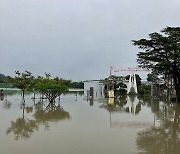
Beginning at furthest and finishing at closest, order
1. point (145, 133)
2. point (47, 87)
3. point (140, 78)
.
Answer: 1. point (140, 78)
2. point (47, 87)
3. point (145, 133)

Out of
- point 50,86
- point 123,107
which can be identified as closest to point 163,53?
point 123,107

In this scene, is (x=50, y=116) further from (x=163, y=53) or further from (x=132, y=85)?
(x=132, y=85)

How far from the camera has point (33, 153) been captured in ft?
24.3

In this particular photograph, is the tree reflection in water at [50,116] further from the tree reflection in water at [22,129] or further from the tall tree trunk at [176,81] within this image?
the tall tree trunk at [176,81]

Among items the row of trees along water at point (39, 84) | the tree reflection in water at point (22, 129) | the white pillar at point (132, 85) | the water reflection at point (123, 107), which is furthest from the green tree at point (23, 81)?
the white pillar at point (132, 85)

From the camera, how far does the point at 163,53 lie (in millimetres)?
28391

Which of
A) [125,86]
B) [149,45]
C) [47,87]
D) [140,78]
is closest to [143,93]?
[125,86]

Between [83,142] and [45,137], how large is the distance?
1475 millimetres

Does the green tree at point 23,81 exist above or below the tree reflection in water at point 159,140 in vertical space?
above

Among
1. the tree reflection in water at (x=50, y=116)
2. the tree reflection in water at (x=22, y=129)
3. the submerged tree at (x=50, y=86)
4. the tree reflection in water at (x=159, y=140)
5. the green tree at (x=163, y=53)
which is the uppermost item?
the green tree at (x=163, y=53)

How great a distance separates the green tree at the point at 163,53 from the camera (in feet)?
88.3

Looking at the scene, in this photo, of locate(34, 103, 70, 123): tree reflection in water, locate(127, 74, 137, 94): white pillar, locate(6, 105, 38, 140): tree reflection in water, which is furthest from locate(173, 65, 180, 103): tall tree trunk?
locate(127, 74, 137, 94): white pillar

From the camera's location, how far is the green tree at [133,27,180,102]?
2692 centimetres

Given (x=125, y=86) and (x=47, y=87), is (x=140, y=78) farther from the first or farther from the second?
(x=47, y=87)
